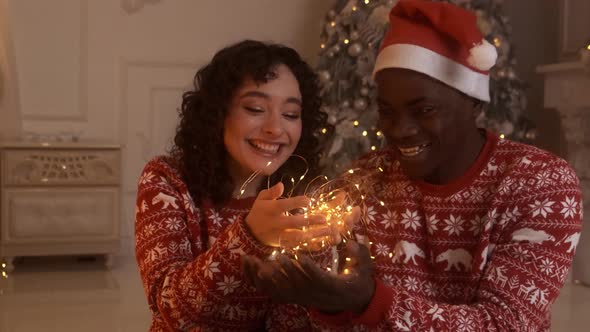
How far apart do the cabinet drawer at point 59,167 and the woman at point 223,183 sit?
257 centimetres

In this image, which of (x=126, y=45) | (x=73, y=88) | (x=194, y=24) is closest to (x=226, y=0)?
(x=194, y=24)

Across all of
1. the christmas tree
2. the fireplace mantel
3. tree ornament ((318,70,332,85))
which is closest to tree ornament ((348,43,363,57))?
the christmas tree

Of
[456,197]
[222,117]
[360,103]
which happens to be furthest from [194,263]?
[360,103]

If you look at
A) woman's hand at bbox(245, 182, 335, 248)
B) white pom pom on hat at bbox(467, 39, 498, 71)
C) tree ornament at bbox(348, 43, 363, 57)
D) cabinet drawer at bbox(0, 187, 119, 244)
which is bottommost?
cabinet drawer at bbox(0, 187, 119, 244)

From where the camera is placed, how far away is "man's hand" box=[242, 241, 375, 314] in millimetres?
935

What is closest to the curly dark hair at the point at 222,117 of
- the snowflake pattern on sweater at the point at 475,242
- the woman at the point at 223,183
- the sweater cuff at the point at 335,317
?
the woman at the point at 223,183

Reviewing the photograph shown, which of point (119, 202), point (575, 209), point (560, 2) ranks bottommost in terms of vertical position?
point (119, 202)

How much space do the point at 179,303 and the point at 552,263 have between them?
0.64 meters

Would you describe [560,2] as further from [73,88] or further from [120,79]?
[73,88]

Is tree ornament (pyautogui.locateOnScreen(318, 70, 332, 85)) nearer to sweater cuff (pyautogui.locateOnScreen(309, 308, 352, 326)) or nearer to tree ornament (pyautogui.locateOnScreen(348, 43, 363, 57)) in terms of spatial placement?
tree ornament (pyautogui.locateOnScreen(348, 43, 363, 57))

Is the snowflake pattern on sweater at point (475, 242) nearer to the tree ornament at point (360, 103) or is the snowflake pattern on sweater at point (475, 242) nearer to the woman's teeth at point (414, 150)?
the woman's teeth at point (414, 150)

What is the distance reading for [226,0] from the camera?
4.73 metres

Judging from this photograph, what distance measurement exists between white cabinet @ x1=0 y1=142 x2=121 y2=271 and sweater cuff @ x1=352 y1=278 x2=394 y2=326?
329 centimetres

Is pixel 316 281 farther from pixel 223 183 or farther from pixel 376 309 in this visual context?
pixel 223 183
